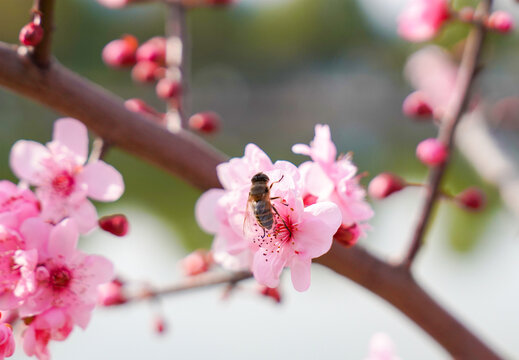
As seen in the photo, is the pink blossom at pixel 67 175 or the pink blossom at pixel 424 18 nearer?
the pink blossom at pixel 67 175

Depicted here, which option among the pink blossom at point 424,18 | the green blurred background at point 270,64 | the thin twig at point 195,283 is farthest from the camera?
the green blurred background at point 270,64

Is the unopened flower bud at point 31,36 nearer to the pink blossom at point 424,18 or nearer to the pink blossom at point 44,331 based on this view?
the pink blossom at point 44,331

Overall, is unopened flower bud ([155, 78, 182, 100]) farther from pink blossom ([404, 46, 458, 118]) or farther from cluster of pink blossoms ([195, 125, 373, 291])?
pink blossom ([404, 46, 458, 118])

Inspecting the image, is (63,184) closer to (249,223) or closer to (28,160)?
Answer: (28,160)

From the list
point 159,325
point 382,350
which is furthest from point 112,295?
point 382,350

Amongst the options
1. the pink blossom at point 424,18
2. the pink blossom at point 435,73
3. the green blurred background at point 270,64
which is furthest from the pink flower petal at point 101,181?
the green blurred background at point 270,64
